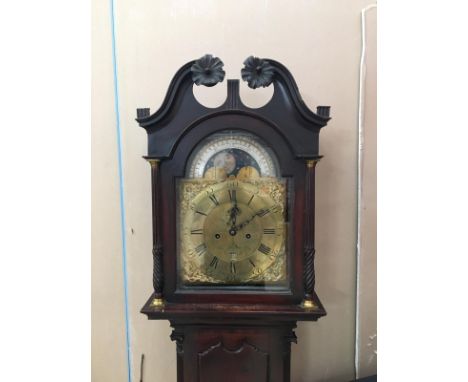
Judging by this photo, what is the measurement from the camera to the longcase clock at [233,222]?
0.78 m

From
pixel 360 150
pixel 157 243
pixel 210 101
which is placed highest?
pixel 210 101

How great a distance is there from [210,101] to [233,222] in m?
0.44

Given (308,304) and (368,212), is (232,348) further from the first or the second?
(368,212)

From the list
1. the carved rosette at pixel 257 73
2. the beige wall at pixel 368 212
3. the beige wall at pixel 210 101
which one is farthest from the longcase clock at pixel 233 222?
the beige wall at pixel 368 212

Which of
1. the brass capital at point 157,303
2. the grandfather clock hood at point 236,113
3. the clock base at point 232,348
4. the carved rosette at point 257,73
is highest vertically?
the carved rosette at point 257,73

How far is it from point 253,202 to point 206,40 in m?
0.59

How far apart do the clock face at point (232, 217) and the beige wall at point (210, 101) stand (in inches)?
11.1

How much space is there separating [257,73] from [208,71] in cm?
13

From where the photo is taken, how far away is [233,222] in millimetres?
816

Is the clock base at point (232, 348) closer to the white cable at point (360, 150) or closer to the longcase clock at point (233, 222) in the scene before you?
the longcase clock at point (233, 222)

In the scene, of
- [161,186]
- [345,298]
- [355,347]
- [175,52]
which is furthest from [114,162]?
[355,347]

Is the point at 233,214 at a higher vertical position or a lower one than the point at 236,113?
lower

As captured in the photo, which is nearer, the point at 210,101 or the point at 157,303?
the point at 157,303

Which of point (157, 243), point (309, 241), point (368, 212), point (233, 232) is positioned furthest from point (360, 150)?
point (157, 243)
